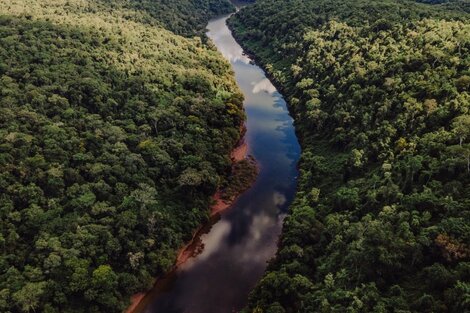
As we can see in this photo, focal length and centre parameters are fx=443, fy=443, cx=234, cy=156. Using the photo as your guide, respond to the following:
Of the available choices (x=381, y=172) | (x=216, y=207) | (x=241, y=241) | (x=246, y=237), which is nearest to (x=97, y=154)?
(x=216, y=207)

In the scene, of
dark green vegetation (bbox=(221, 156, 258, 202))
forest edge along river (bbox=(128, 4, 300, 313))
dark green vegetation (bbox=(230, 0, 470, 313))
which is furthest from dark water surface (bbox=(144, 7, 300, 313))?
dark green vegetation (bbox=(230, 0, 470, 313))

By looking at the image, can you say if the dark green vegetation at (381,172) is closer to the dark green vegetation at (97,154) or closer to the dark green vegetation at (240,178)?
the dark green vegetation at (240,178)

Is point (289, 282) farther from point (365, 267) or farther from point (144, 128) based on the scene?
point (144, 128)

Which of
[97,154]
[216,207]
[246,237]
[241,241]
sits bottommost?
[246,237]

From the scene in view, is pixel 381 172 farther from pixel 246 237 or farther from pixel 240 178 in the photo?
pixel 240 178

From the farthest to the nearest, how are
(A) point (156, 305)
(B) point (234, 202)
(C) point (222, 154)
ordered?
(C) point (222, 154), (B) point (234, 202), (A) point (156, 305)

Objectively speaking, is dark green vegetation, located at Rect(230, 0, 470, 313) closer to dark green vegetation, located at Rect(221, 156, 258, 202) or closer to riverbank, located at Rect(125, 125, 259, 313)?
dark green vegetation, located at Rect(221, 156, 258, 202)

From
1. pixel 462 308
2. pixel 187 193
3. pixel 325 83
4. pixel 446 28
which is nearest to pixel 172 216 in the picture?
pixel 187 193
